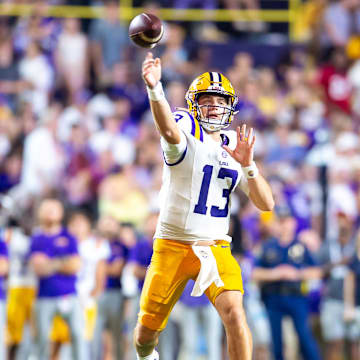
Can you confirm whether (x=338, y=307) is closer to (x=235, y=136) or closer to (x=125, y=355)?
(x=125, y=355)

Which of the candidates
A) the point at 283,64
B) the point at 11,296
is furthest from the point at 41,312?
the point at 283,64

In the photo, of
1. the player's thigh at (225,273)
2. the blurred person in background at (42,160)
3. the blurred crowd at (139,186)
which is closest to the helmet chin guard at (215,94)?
the player's thigh at (225,273)

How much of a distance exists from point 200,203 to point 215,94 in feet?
2.25

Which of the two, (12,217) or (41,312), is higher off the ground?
(12,217)

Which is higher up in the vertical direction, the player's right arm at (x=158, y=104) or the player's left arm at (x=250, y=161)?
the player's right arm at (x=158, y=104)

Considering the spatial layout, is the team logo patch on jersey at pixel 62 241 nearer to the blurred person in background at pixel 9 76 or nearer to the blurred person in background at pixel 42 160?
the blurred person in background at pixel 42 160

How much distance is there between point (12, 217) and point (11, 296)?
0.79 m

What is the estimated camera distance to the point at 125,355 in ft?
28.3

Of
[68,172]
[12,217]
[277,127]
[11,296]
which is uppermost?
[277,127]

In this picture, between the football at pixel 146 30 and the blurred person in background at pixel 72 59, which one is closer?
the football at pixel 146 30

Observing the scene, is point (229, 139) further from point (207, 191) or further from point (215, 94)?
point (207, 191)

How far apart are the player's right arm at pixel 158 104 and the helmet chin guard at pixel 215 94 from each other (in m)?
0.43

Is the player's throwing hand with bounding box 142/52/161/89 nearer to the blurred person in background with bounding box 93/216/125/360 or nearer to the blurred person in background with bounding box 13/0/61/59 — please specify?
the blurred person in background with bounding box 93/216/125/360

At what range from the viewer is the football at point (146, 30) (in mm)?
4906
